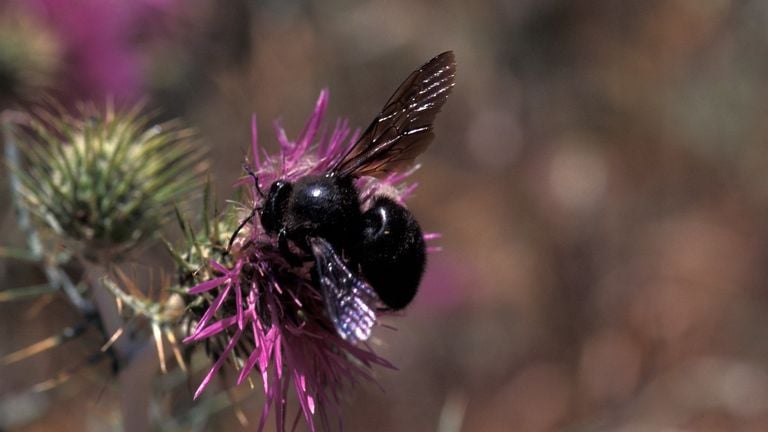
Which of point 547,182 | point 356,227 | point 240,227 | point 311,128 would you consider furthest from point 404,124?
point 547,182

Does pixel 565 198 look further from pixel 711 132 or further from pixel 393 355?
pixel 393 355

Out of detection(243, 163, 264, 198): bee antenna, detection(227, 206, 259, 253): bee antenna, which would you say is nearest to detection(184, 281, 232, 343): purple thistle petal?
detection(227, 206, 259, 253): bee antenna

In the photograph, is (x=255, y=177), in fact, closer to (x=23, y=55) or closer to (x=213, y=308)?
(x=213, y=308)

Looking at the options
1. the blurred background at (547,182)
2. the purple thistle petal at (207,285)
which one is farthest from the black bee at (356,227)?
the blurred background at (547,182)

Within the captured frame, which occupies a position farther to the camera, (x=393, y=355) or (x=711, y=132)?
(x=711, y=132)

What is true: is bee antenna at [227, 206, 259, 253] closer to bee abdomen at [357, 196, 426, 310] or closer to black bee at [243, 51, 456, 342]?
black bee at [243, 51, 456, 342]

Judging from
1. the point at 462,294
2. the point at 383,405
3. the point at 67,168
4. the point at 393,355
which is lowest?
the point at 383,405

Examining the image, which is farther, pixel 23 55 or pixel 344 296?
pixel 23 55

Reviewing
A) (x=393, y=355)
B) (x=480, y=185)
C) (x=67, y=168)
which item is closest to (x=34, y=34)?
(x=67, y=168)
